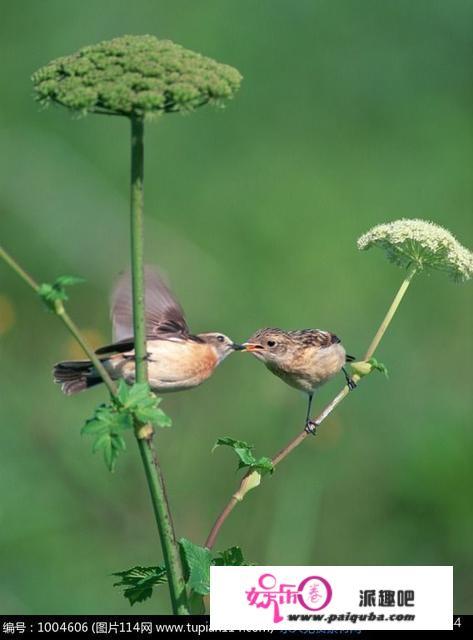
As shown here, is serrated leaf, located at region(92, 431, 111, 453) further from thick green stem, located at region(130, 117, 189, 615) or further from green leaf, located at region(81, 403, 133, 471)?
thick green stem, located at region(130, 117, 189, 615)

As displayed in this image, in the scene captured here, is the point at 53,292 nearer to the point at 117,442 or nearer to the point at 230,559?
the point at 117,442

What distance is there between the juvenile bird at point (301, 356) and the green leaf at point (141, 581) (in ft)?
5.51

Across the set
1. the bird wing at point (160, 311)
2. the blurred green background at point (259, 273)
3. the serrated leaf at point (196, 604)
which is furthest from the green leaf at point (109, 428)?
the blurred green background at point (259, 273)

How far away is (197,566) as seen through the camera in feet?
14.3

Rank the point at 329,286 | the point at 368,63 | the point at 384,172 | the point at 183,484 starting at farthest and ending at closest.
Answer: the point at 368,63 → the point at 384,172 → the point at 329,286 → the point at 183,484

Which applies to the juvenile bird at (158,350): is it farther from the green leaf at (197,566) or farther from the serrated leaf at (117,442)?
the serrated leaf at (117,442)

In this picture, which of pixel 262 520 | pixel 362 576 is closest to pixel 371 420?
pixel 262 520

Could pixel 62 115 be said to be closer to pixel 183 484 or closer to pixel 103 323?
pixel 103 323

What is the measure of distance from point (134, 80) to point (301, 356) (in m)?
2.72

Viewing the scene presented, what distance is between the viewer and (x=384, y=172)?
13523 mm

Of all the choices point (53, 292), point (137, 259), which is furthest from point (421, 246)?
point (53, 292)

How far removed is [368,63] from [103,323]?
229 inches

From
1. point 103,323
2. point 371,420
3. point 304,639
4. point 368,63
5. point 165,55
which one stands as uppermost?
point 368,63

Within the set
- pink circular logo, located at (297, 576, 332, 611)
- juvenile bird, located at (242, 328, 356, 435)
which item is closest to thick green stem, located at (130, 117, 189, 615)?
pink circular logo, located at (297, 576, 332, 611)
